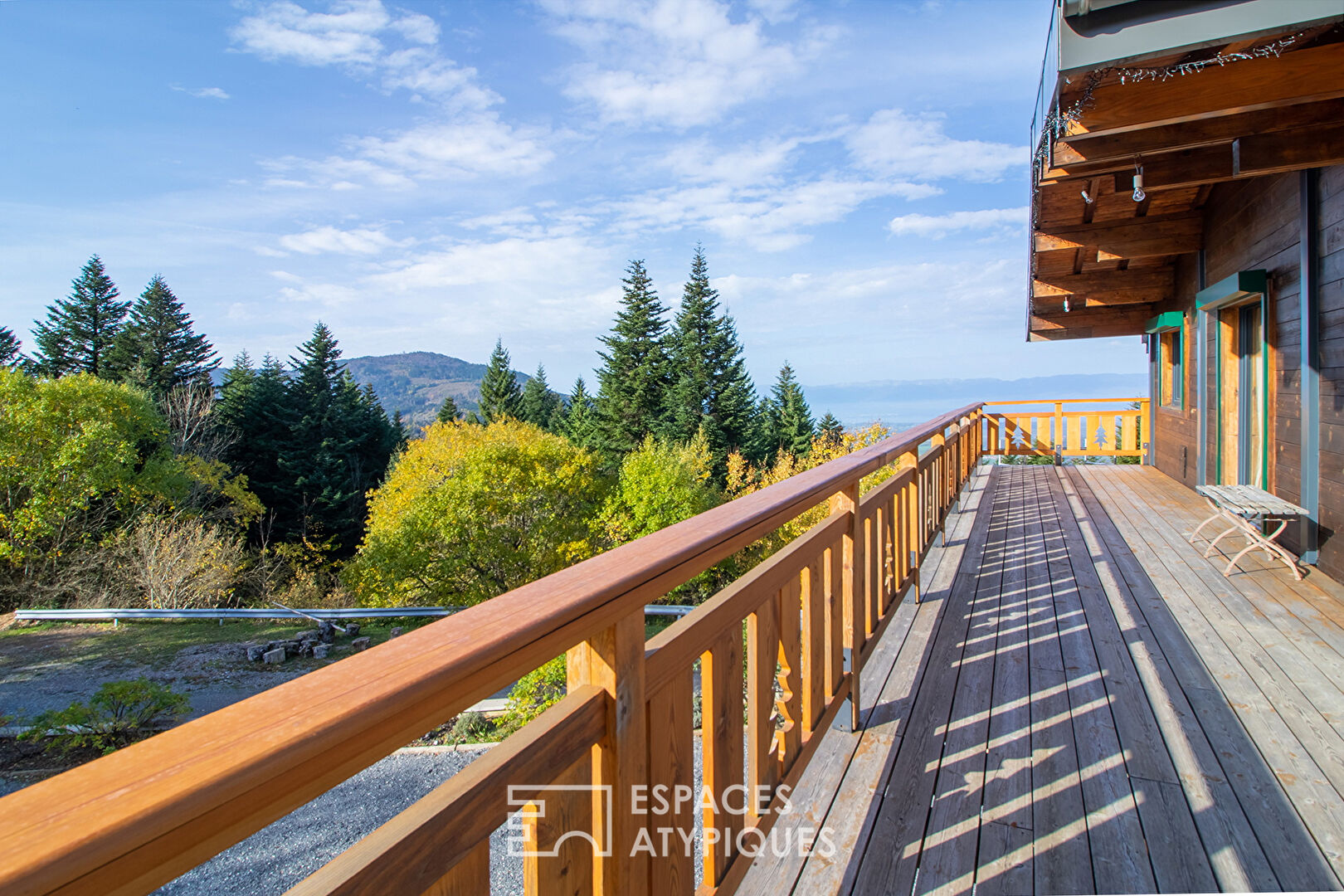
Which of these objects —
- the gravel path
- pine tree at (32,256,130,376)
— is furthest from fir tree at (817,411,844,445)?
pine tree at (32,256,130,376)

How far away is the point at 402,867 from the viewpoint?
0.59 metres

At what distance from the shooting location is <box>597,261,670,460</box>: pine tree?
3164cm

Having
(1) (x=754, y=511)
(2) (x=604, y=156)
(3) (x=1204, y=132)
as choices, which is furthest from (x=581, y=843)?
(2) (x=604, y=156)

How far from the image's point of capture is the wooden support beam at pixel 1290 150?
135 inches

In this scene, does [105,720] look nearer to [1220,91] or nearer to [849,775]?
[849,775]

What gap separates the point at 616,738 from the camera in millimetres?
903

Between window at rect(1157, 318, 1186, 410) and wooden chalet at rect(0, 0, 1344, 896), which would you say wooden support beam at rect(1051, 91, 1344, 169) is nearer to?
wooden chalet at rect(0, 0, 1344, 896)

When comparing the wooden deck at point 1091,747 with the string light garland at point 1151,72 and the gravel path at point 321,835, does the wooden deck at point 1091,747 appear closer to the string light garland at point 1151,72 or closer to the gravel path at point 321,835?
the string light garland at point 1151,72

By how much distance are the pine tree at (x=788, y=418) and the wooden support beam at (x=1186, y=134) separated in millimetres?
29144

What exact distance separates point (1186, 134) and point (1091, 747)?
3.29 metres

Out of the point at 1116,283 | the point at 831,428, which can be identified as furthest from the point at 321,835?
the point at 831,428

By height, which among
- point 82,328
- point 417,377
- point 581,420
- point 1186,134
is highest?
point 417,377

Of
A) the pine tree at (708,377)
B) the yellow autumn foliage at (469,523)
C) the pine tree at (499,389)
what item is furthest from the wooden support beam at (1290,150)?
the pine tree at (499,389)

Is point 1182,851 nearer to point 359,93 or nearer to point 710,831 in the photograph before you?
point 710,831
